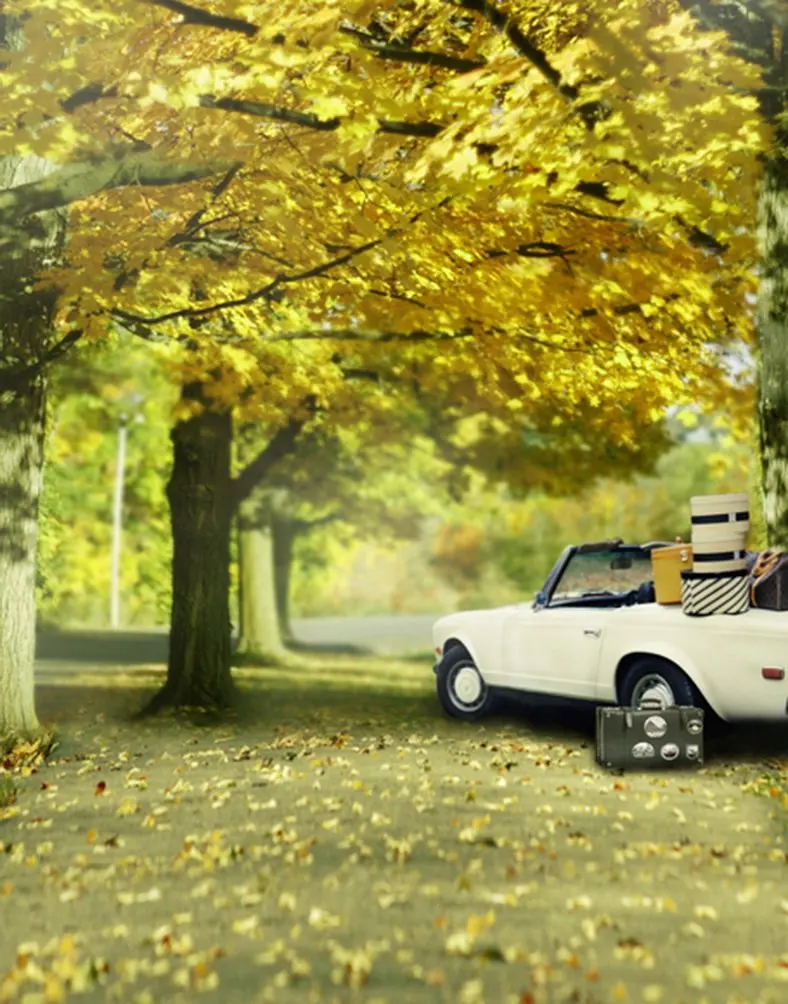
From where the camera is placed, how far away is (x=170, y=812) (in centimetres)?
863

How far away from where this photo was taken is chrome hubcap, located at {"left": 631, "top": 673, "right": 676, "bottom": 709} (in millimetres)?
10562

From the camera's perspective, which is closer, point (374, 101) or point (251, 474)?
point (374, 101)

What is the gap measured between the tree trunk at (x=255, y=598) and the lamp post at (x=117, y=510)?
471 inches

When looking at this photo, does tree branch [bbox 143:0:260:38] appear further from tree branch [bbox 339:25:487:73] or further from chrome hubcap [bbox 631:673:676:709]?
chrome hubcap [bbox 631:673:676:709]

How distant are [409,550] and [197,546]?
118 ft

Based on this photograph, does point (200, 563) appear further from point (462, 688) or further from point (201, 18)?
point (201, 18)

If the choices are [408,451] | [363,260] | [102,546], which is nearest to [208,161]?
[363,260]

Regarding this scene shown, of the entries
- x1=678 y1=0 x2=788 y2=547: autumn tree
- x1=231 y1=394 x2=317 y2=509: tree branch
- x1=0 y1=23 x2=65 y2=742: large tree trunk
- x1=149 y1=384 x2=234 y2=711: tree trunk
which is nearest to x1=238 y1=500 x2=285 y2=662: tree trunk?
x1=231 y1=394 x2=317 y2=509: tree branch

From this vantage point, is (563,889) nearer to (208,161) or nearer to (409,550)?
(208,161)

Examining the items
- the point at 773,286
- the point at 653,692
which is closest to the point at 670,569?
the point at 653,692

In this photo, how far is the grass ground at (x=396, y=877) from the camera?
5223mm

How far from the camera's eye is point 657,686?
10719mm

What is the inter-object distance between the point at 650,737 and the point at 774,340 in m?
3.14

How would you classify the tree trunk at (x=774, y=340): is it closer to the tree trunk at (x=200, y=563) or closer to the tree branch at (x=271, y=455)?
the tree trunk at (x=200, y=563)
